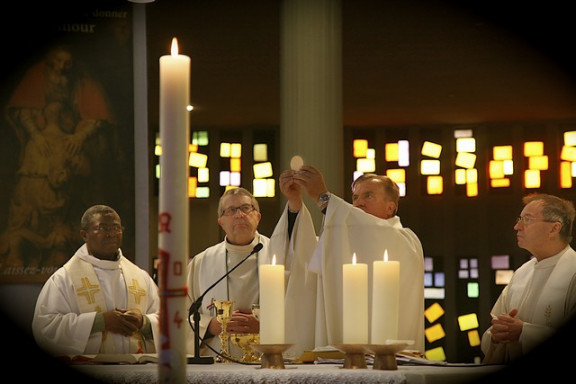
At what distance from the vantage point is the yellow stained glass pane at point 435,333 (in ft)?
63.1

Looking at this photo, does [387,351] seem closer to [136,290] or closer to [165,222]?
[165,222]

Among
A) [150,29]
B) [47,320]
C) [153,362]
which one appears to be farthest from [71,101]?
[150,29]

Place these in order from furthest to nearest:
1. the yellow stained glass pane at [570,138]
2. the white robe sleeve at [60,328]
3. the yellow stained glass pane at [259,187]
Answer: the yellow stained glass pane at [259,187]
the yellow stained glass pane at [570,138]
the white robe sleeve at [60,328]

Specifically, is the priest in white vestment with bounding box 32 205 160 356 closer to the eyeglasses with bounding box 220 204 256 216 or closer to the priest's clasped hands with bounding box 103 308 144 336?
the priest's clasped hands with bounding box 103 308 144 336

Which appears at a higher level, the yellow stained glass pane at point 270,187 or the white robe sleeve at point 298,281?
the yellow stained glass pane at point 270,187

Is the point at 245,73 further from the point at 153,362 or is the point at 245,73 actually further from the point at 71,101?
the point at 153,362

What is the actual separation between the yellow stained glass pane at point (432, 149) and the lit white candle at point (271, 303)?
16500 millimetres

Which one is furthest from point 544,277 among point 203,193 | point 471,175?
point 203,193

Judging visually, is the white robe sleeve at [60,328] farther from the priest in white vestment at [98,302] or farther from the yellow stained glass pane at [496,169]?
the yellow stained glass pane at [496,169]

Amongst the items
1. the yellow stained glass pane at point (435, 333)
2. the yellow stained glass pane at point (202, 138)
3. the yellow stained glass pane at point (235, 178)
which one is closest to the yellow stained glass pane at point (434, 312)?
the yellow stained glass pane at point (435, 333)

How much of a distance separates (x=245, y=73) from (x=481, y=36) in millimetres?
3876

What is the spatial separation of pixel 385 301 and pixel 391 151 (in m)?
16.6

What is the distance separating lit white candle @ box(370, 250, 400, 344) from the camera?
131 inches

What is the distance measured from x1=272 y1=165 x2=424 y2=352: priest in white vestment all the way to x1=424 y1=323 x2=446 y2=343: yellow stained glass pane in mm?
14146
